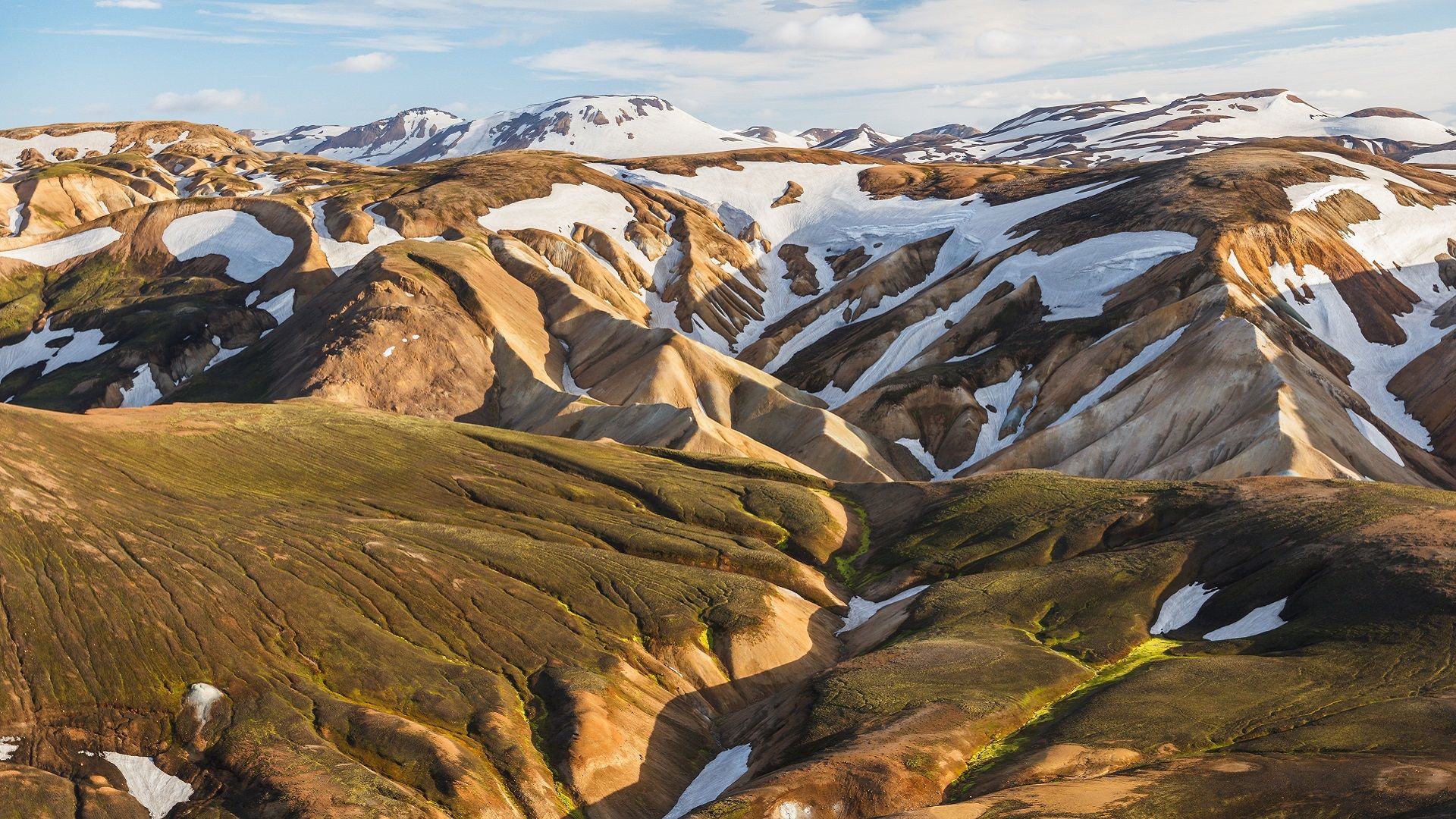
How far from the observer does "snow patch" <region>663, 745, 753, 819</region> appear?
158 feet

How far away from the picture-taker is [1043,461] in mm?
106250

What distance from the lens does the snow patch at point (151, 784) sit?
139ft

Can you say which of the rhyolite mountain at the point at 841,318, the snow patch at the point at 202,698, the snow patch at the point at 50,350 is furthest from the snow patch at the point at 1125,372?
the snow patch at the point at 50,350

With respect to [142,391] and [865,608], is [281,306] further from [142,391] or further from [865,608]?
[865,608]

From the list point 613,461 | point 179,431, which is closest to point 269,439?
point 179,431

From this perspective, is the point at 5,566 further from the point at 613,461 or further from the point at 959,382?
the point at 959,382

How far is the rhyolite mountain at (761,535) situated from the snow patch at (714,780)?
0.32 m

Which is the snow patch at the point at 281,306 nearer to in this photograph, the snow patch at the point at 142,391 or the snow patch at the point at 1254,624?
the snow patch at the point at 142,391

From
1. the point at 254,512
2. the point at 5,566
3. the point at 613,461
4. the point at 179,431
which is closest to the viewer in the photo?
the point at 5,566

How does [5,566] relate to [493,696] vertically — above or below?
above

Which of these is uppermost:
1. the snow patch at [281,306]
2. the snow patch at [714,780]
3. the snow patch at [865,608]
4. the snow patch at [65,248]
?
the snow patch at [65,248]

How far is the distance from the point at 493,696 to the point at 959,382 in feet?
267

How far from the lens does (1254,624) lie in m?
56.8

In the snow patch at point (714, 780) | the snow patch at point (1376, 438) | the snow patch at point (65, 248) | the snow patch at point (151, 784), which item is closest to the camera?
the snow patch at point (151, 784)
